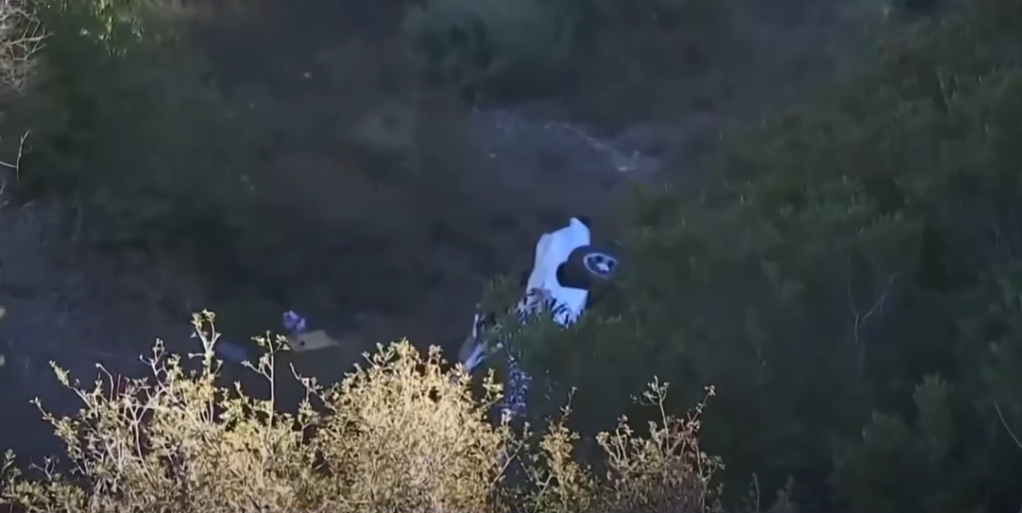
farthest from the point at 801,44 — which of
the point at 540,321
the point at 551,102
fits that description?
the point at 540,321

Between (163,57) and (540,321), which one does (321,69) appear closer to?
(163,57)

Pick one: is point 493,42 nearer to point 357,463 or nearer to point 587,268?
point 587,268

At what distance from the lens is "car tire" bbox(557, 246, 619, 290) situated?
4.51 meters

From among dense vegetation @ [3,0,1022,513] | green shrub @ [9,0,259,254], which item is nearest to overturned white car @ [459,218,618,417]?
dense vegetation @ [3,0,1022,513]

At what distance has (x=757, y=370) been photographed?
308cm

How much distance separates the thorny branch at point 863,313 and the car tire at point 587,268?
132cm

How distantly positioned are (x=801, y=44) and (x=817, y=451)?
→ 685 centimetres

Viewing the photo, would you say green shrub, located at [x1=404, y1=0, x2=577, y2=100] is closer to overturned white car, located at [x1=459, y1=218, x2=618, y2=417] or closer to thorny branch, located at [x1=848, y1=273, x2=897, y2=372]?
overturned white car, located at [x1=459, y1=218, x2=618, y2=417]

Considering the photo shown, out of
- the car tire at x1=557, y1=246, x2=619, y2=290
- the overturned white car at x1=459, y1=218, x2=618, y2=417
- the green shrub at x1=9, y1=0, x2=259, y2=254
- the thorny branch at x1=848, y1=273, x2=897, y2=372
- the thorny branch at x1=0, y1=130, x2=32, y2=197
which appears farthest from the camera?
the green shrub at x1=9, y1=0, x2=259, y2=254

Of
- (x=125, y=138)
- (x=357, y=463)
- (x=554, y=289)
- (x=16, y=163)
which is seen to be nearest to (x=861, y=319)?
(x=357, y=463)

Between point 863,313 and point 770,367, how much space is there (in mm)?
248

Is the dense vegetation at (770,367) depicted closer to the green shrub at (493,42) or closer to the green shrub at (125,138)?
the green shrub at (125,138)

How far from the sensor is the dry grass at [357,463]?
2.31m

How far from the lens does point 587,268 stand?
15.5 ft
